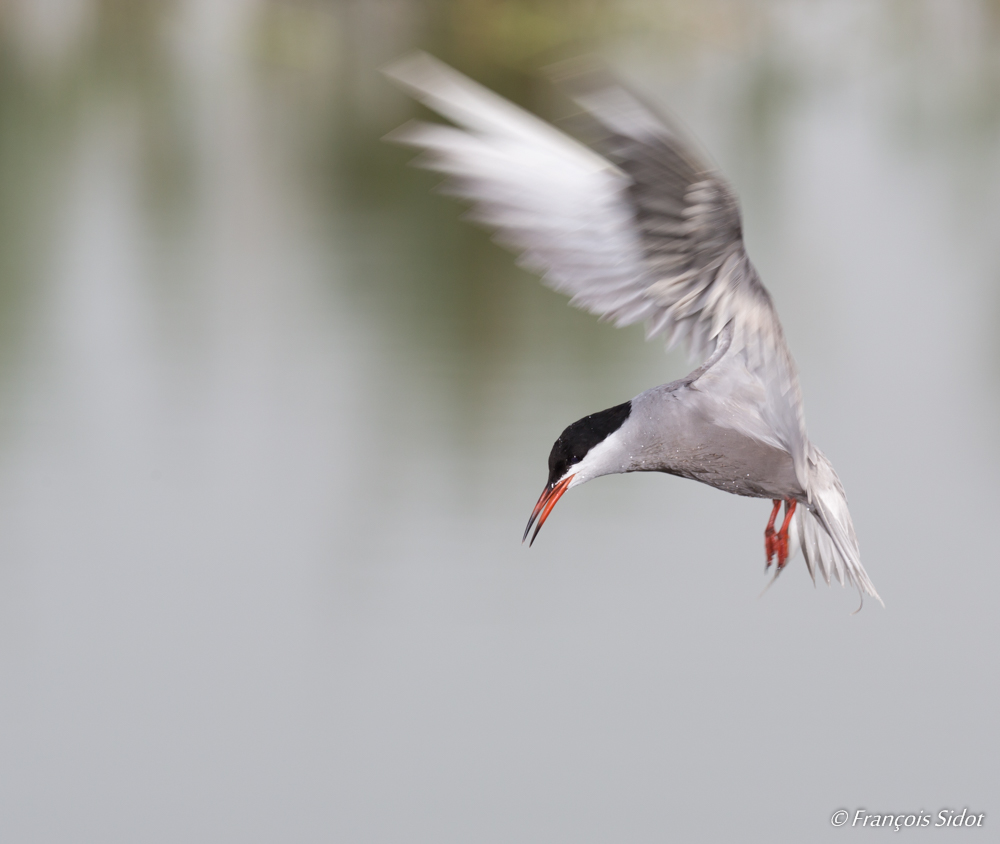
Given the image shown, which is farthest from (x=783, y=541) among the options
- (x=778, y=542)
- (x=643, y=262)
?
(x=643, y=262)

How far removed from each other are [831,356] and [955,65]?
1031 cm

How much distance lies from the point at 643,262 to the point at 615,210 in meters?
0.16

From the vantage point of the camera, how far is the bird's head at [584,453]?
340 centimetres

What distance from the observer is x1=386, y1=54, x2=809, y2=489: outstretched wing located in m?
3.04

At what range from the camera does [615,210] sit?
10.7 ft

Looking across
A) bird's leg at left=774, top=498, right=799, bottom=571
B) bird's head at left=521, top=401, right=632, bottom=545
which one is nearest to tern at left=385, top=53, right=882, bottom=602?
bird's head at left=521, top=401, right=632, bottom=545

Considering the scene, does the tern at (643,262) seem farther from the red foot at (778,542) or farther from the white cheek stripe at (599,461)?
the red foot at (778,542)

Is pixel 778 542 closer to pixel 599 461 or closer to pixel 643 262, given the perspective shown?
pixel 599 461

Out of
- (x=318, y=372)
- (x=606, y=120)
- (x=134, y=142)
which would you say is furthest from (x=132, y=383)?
(x=606, y=120)

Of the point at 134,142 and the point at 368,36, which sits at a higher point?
the point at 368,36

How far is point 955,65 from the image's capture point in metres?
21.6

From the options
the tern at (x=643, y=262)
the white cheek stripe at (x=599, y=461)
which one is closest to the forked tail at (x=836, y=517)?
the tern at (x=643, y=262)

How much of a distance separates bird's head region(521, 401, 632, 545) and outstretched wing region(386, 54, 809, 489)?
0.82ft

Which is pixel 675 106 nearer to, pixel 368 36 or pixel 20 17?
pixel 368 36
